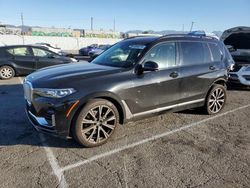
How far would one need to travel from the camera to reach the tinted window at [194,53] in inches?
216

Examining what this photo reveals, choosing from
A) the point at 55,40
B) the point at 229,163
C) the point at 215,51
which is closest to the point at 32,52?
the point at 215,51

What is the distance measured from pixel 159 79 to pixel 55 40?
42902mm

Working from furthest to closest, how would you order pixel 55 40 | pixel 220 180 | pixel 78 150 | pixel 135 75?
pixel 55 40 → pixel 135 75 → pixel 78 150 → pixel 220 180

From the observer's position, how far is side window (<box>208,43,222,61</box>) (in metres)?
6.23

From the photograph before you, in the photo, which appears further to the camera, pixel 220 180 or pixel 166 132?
pixel 166 132

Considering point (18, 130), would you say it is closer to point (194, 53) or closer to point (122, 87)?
point (122, 87)

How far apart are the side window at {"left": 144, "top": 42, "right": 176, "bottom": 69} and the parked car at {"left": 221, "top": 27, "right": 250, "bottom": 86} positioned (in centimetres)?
510

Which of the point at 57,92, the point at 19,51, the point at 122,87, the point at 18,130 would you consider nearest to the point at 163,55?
the point at 122,87

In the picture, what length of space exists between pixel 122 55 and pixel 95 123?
156cm

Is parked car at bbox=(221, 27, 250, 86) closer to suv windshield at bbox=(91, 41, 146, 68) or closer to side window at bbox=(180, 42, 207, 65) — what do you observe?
side window at bbox=(180, 42, 207, 65)

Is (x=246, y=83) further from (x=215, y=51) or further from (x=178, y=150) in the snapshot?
(x=178, y=150)

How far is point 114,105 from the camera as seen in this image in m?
4.49

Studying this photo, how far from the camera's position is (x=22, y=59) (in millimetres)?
11461

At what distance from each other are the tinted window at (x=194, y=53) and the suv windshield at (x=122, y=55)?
991 millimetres
